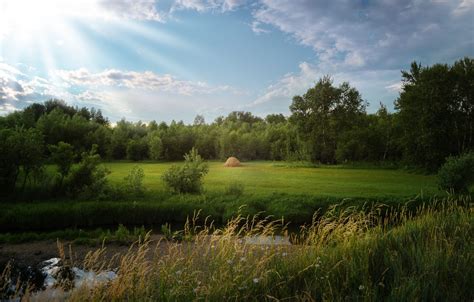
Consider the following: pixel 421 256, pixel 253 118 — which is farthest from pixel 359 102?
pixel 253 118

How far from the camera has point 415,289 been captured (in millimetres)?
4730

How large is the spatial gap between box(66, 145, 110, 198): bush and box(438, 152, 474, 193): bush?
880 inches

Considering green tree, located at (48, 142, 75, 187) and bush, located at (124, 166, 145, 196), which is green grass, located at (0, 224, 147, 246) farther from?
green tree, located at (48, 142, 75, 187)

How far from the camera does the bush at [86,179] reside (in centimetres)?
2255

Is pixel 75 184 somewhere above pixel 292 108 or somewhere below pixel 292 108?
below

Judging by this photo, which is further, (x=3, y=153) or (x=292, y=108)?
(x=292, y=108)

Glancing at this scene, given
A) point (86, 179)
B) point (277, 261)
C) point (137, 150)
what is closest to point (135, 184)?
point (86, 179)

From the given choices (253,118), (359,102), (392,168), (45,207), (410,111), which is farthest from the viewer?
(253,118)

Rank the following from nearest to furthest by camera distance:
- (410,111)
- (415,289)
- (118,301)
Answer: (415,289), (118,301), (410,111)

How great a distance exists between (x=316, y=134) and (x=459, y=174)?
33693mm

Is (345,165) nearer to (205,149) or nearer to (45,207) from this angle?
(205,149)

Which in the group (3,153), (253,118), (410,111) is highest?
(253,118)

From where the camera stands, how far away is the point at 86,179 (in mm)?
23047

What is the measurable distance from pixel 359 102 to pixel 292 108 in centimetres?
1120
